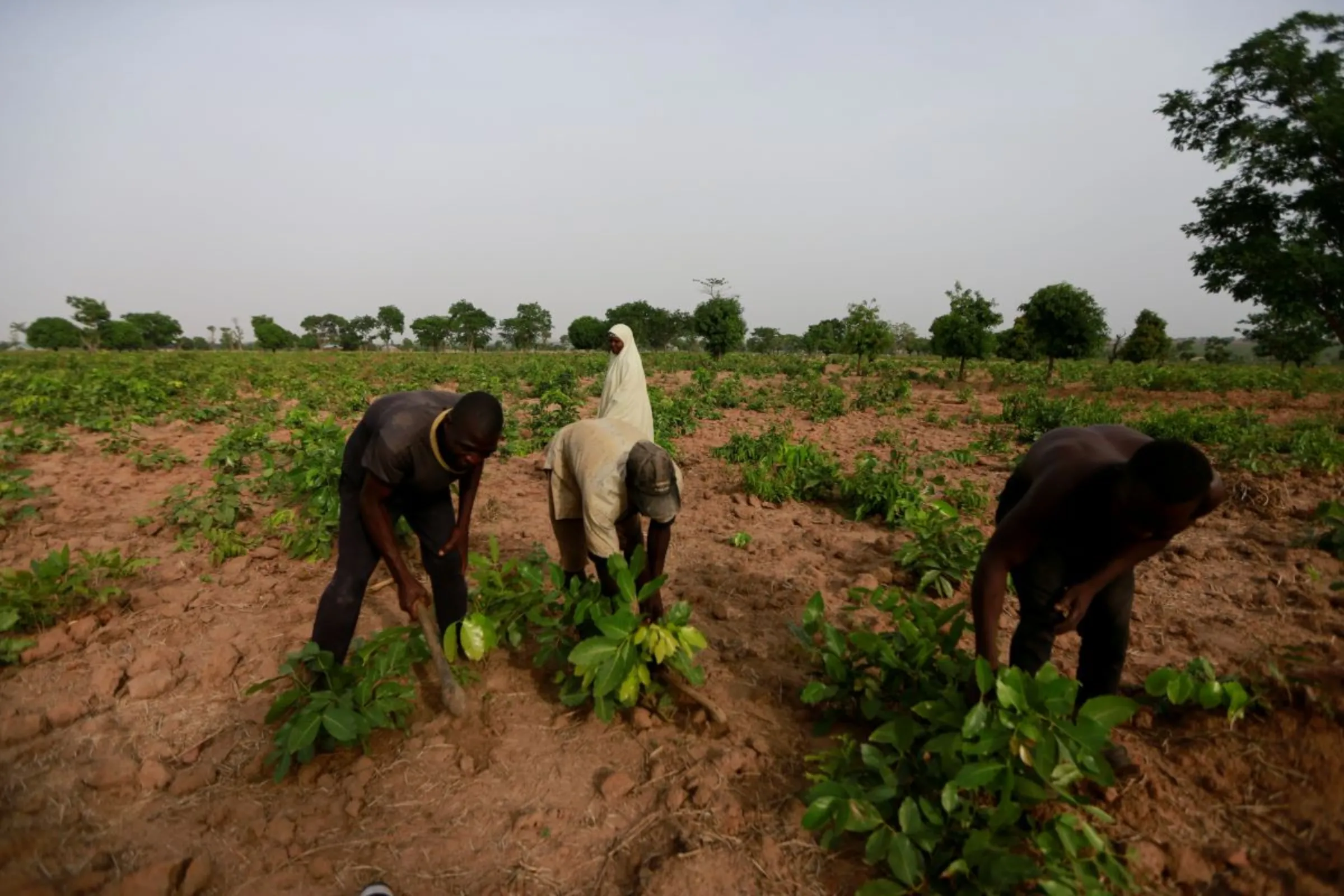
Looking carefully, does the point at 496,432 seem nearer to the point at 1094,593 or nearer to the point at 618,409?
the point at 618,409

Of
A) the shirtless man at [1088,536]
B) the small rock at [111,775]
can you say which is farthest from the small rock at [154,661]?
the shirtless man at [1088,536]

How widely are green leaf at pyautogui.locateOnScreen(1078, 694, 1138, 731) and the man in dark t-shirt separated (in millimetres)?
1940

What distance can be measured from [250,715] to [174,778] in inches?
13.0

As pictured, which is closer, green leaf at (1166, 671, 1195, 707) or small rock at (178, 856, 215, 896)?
small rock at (178, 856, 215, 896)

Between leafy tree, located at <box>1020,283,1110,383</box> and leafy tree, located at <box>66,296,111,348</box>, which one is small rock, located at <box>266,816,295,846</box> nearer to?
leafy tree, located at <box>1020,283,1110,383</box>

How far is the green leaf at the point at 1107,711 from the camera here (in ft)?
5.00

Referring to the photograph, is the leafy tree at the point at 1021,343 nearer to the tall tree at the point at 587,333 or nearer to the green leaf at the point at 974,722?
the green leaf at the point at 974,722

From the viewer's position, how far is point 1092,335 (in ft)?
44.6

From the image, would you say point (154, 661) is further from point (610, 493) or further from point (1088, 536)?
point (1088, 536)

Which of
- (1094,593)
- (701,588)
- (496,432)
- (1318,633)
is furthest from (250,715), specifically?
(1318,633)

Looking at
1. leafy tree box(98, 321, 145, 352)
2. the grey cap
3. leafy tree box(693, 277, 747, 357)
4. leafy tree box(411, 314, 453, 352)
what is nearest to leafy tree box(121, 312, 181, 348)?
leafy tree box(98, 321, 145, 352)

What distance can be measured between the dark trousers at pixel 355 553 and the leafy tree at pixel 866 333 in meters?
16.0

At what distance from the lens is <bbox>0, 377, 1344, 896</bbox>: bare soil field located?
170cm

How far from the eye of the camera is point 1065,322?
45.1ft
